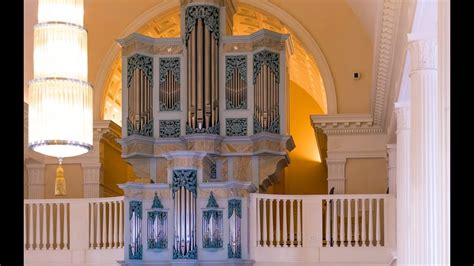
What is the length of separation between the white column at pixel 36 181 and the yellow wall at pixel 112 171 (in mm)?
1231

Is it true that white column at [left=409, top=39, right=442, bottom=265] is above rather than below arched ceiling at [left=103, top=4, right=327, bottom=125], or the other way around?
below

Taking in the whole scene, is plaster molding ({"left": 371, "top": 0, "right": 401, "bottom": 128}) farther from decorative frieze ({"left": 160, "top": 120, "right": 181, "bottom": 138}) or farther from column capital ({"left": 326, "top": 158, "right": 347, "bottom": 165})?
decorative frieze ({"left": 160, "top": 120, "right": 181, "bottom": 138})

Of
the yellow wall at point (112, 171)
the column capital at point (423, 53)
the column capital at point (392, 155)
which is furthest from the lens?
the yellow wall at point (112, 171)

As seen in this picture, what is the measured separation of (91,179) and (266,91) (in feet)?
13.7

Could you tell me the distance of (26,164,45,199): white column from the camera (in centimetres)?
2028

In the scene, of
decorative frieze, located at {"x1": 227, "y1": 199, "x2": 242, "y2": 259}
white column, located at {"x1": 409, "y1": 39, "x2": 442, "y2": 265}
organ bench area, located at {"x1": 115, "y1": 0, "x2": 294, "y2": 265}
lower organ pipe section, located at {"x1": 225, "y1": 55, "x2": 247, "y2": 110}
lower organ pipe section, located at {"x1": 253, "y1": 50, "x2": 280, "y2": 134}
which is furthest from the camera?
lower organ pipe section, located at {"x1": 225, "y1": 55, "x2": 247, "y2": 110}

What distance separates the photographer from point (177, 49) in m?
18.7

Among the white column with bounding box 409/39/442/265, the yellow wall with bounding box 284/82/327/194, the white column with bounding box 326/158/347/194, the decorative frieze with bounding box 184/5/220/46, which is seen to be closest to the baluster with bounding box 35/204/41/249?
the decorative frieze with bounding box 184/5/220/46

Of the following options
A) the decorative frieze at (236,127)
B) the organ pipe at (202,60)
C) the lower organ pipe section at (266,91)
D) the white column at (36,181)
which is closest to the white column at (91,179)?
the white column at (36,181)

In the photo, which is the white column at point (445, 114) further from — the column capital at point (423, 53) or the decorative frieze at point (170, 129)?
the decorative frieze at point (170, 129)

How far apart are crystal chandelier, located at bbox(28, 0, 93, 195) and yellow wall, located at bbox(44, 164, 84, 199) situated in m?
10.8

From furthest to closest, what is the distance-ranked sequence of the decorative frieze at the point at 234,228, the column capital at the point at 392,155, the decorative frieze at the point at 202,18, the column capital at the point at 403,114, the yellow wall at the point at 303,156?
the yellow wall at the point at 303,156 → the decorative frieze at the point at 202,18 → the column capital at the point at 392,155 → the decorative frieze at the point at 234,228 → the column capital at the point at 403,114

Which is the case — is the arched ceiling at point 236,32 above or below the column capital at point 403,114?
above

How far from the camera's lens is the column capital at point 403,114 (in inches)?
575
